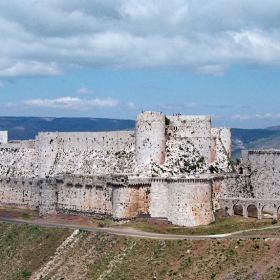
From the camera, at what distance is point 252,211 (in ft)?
354

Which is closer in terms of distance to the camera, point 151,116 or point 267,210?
point 151,116

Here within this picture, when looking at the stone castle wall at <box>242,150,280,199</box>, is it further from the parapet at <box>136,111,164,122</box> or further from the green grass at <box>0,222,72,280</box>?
the green grass at <box>0,222,72,280</box>

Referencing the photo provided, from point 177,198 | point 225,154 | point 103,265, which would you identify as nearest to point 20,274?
point 103,265

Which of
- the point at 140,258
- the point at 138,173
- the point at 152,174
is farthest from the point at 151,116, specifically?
the point at 140,258

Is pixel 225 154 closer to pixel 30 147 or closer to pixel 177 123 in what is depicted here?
pixel 177 123

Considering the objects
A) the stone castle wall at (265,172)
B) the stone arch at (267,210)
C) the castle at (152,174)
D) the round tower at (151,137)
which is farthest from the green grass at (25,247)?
the stone castle wall at (265,172)

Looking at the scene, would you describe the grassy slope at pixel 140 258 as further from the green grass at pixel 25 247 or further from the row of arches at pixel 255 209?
the row of arches at pixel 255 209

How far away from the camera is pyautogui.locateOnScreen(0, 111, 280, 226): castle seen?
10106cm

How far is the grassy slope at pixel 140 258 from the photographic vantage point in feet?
263

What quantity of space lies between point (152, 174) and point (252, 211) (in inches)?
661

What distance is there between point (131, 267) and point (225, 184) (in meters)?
Answer: 26.9

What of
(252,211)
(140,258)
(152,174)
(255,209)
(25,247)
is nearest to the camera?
(140,258)

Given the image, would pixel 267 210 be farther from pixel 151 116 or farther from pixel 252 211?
pixel 151 116

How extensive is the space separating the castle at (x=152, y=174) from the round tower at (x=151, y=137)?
0.49 feet
